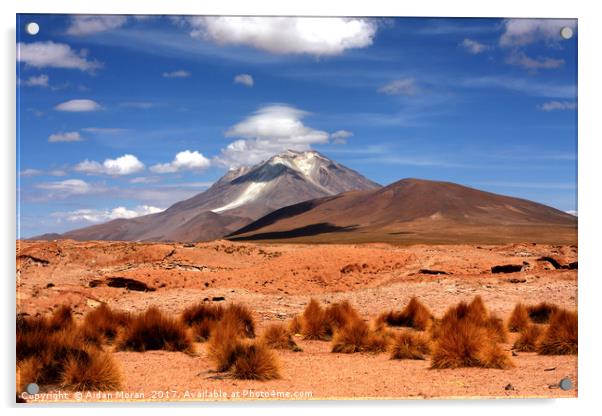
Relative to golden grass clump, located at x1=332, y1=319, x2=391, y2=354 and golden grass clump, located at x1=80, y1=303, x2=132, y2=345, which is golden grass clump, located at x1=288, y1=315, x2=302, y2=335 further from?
golden grass clump, located at x1=80, y1=303, x2=132, y2=345

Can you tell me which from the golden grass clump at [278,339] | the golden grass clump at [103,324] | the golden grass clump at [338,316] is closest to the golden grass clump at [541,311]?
the golden grass clump at [338,316]

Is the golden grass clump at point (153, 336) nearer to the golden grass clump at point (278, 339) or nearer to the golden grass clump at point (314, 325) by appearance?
the golden grass clump at point (278, 339)

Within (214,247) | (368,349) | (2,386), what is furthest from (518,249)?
(2,386)

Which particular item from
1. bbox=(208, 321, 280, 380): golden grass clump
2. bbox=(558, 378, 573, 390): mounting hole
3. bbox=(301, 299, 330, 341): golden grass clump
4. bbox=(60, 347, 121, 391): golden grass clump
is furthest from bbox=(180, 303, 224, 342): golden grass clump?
bbox=(558, 378, 573, 390): mounting hole

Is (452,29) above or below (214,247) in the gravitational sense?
above

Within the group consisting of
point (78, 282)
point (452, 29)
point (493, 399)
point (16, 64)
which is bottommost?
point (493, 399)
